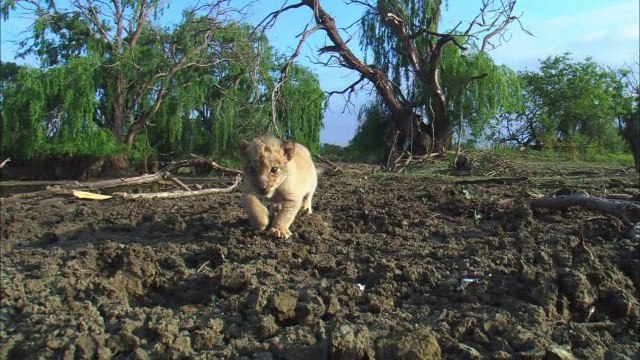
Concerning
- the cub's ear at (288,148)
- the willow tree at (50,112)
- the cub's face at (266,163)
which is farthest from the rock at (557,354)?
the willow tree at (50,112)

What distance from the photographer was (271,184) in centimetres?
689

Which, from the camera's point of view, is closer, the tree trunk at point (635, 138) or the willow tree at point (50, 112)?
the tree trunk at point (635, 138)

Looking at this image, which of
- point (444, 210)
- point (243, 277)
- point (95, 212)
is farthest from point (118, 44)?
point (243, 277)

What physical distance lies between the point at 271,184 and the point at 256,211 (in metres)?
0.41

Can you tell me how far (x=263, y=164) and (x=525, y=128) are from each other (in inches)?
1155

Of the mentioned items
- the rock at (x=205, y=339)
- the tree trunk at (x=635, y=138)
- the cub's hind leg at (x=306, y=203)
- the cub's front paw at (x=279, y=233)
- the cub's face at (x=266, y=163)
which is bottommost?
the rock at (x=205, y=339)

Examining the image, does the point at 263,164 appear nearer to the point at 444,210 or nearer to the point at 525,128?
the point at 444,210

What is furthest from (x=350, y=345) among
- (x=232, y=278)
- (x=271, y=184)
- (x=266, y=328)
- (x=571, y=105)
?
(x=571, y=105)

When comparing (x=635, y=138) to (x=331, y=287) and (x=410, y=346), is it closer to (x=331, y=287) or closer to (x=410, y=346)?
(x=331, y=287)

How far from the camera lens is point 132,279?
5500 millimetres

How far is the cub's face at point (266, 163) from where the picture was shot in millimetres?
6816

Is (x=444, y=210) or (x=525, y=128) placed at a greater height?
(x=525, y=128)

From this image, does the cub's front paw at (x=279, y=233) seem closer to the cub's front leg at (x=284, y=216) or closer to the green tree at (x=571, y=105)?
the cub's front leg at (x=284, y=216)

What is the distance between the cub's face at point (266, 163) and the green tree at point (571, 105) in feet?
76.5
